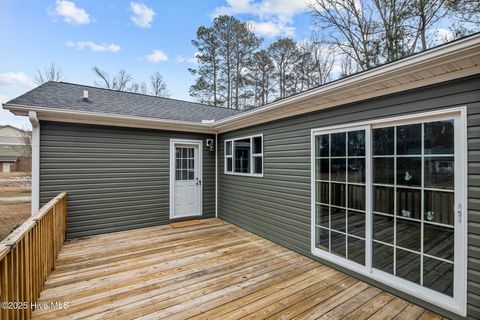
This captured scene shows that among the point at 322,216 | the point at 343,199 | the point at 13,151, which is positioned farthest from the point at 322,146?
the point at 13,151

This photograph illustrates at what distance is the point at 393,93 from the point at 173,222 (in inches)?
200

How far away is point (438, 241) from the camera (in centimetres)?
232

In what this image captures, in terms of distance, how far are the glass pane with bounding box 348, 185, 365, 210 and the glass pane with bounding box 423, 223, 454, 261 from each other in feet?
2.27

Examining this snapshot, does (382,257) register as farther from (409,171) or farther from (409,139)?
(409,139)

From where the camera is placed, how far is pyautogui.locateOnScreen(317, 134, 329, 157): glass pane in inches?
135

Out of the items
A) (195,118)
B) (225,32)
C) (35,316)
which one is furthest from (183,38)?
(35,316)

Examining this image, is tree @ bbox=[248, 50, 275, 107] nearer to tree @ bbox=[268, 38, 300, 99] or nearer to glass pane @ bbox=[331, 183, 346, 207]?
tree @ bbox=[268, 38, 300, 99]

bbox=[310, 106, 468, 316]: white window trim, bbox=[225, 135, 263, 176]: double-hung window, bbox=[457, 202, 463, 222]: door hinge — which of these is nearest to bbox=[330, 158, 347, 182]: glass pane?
bbox=[310, 106, 468, 316]: white window trim

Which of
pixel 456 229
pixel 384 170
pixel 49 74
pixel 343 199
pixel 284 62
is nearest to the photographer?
pixel 456 229

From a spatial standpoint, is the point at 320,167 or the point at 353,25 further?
the point at 353,25

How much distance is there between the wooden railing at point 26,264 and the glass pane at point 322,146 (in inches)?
138

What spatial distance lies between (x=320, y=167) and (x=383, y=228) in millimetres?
1159

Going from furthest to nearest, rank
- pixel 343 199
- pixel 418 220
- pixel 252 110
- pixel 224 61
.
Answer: pixel 224 61 < pixel 252 110 < pixel 343 199 < pixel 418 220

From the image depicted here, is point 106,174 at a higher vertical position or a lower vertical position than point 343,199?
higher
